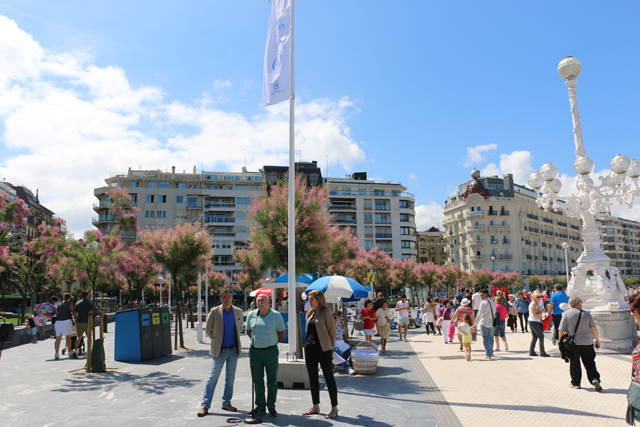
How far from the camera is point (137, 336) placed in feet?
39.9

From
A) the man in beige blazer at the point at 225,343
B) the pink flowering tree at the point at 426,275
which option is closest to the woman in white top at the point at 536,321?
the man in beige blazer at the point at 225,343

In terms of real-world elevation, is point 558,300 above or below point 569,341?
above

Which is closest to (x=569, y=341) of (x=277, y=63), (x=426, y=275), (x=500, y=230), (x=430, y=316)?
(x=277, y=63)

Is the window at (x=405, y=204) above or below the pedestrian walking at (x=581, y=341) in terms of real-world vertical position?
above

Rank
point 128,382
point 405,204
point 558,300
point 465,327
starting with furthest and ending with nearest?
point 405,204 < point 558,300 < point 465,327 < point 128,382

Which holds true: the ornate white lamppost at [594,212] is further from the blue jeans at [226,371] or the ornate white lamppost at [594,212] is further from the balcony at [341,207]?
the balcony at [341,207]

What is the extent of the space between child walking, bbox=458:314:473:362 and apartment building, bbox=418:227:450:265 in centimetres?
9526

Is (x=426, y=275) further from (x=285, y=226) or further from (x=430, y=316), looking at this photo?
(x=285, y=226)

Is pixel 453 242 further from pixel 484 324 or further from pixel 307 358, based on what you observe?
pixel 307 358

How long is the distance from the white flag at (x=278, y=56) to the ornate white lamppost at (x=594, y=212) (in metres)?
8.92

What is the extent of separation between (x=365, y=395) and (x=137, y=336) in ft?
23.1

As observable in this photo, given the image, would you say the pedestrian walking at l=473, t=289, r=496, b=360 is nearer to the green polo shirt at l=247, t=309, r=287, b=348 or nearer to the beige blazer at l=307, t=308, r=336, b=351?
the beige blazer at l=307, t=308, r=336, b=351

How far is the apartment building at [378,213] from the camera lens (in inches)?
3324

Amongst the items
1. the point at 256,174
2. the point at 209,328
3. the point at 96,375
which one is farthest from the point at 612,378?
the point at 256,174
